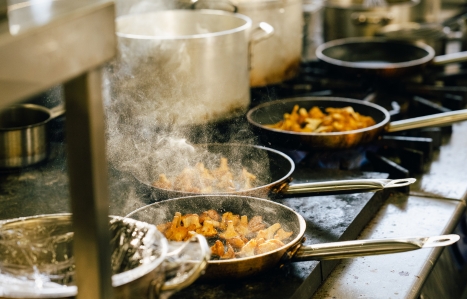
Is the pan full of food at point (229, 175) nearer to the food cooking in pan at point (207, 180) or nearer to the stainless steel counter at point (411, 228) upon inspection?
the food cooking in pan at point (207, 180)

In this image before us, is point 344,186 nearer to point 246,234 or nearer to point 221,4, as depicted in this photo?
point 246,234

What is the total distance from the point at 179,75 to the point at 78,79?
1.03m

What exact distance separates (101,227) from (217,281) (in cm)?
41

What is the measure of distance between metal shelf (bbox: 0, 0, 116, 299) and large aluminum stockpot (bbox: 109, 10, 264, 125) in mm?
968

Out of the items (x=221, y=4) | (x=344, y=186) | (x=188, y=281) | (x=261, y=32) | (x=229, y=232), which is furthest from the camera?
(x=221, y=4)

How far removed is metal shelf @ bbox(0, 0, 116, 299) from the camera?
0.54 m

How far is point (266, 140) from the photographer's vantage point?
1.69 meters

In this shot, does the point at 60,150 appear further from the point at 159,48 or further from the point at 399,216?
the point at 399,216

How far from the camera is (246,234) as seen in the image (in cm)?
123

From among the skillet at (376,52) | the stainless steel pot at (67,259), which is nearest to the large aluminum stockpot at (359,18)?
the skillet at (376,52)

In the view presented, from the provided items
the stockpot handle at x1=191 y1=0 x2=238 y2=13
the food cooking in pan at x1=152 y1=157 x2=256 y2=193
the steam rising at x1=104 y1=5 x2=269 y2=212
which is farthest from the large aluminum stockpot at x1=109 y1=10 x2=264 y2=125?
the stockpot handle at x1=191 y1=0 x2=238 y2=13

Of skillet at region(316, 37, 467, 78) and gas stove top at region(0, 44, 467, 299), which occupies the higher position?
skillet at region(316, 37, 467, 78)

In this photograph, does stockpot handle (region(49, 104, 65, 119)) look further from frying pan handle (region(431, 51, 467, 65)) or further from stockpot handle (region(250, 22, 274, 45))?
frying pan handle (region(431, 51, 467, 65))

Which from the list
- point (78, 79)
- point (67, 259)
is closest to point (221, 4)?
point (67, 259)
